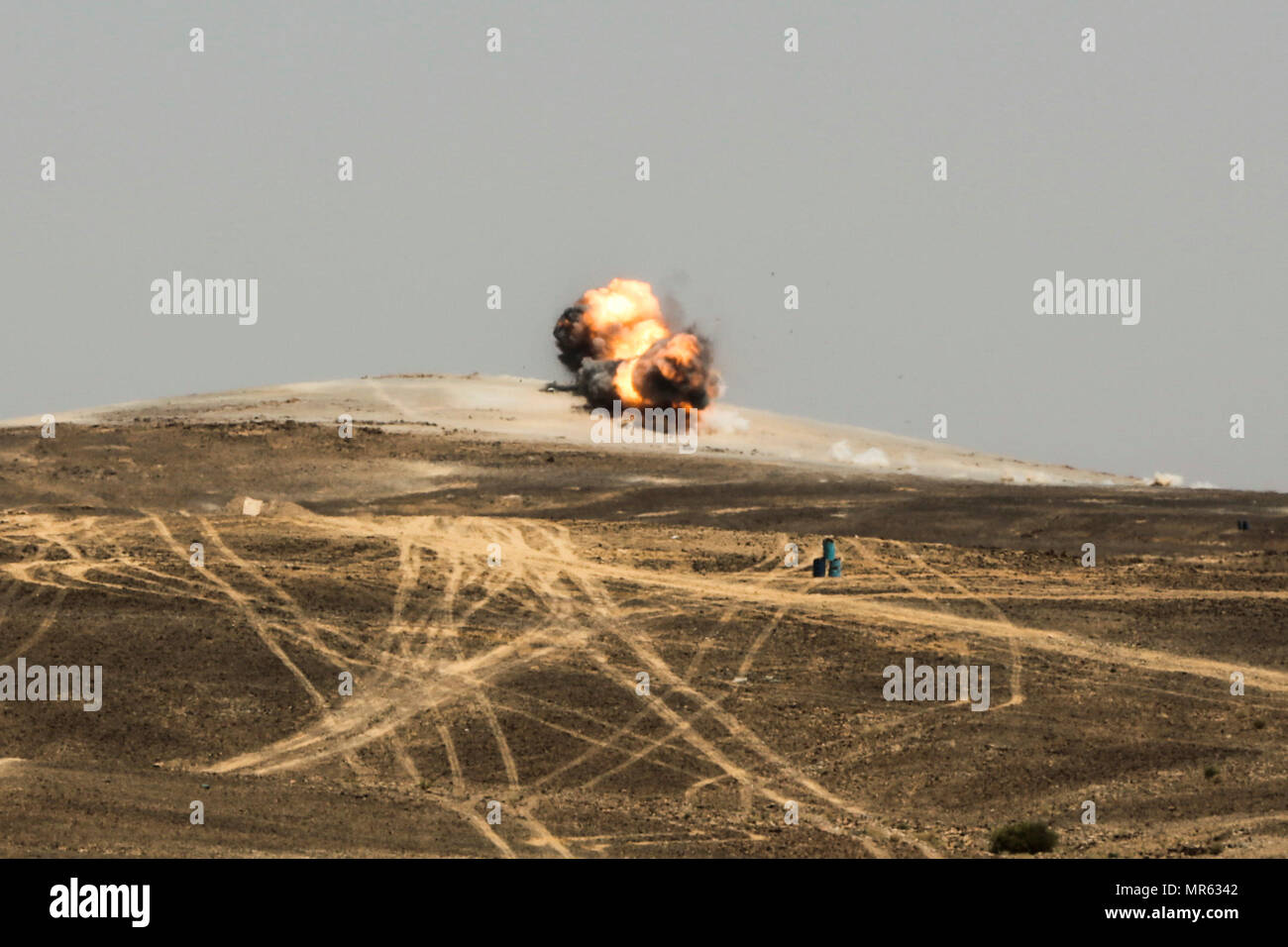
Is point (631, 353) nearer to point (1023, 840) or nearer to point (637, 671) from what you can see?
point (637, 671)

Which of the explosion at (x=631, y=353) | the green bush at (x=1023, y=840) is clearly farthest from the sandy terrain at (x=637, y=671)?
the explosion at (x=631, y=353)

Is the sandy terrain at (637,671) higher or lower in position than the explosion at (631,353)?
lower

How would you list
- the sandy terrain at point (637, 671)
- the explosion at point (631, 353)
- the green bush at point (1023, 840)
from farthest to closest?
the explosion at point (631, 353)
the sandy terrain at point (637, 671)
the green bush at point (1023, 840)

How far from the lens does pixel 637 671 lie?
40.5 m

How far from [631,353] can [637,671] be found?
61.4 meters

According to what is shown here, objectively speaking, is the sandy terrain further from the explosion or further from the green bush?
the explosion

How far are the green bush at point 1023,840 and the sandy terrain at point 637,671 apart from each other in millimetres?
310

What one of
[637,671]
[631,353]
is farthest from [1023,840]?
[631,353]

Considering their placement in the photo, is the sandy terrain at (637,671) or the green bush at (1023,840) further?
the sandy terrain at (637,671)

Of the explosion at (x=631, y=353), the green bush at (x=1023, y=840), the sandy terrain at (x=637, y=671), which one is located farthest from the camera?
the explosion at (x=631, y=353)

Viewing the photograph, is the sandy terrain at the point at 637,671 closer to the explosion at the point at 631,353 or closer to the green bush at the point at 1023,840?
the green bush at the point at 1023,840

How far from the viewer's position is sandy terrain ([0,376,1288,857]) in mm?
29578

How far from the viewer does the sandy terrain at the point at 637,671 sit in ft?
97.0

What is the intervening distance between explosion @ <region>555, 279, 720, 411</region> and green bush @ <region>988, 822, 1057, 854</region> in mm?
66261
